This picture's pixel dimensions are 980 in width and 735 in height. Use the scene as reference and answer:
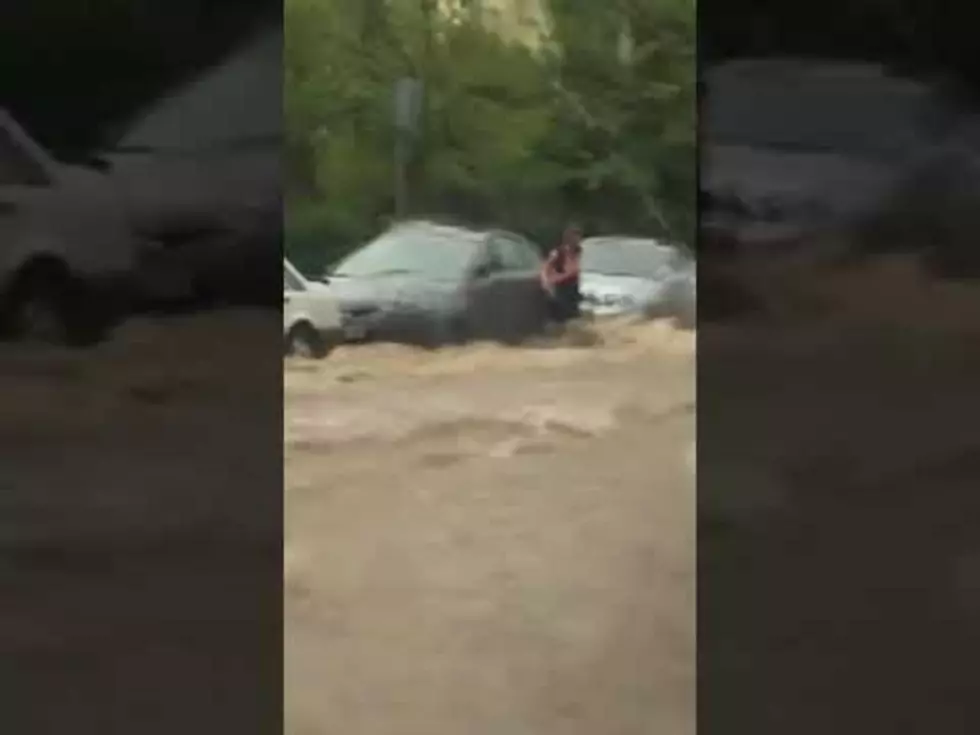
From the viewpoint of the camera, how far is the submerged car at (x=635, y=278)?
3.93 feet

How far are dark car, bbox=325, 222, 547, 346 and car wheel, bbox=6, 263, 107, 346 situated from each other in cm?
19

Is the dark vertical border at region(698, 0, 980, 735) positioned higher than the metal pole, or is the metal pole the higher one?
the metal pole

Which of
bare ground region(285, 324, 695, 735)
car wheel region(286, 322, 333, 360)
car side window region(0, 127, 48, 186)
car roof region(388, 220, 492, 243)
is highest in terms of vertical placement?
car side window region(0, 127, 48, 186)

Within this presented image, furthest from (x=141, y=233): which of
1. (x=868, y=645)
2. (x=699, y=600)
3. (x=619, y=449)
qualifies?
(x=868, y=645)

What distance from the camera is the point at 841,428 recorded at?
1.16m

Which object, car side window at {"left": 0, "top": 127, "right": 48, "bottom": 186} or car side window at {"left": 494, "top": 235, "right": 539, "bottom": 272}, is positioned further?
car side window at {"left": 494, "top": 235, "right": 539, "bottom": 272}

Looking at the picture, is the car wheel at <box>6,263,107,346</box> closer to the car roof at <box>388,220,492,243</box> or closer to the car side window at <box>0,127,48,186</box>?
the car side window at <box>0,127,48,186</box>

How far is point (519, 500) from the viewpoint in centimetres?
120

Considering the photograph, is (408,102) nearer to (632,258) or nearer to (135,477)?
(632,258)

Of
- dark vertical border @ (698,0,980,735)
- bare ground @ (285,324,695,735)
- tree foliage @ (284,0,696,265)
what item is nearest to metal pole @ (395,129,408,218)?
A: tree foliage @ (284,0,696,265)

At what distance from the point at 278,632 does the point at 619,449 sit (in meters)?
0.31

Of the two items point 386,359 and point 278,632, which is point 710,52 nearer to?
point 386,359

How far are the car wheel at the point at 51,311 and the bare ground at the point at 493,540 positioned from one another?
166 mm

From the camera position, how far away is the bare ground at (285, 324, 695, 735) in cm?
118
